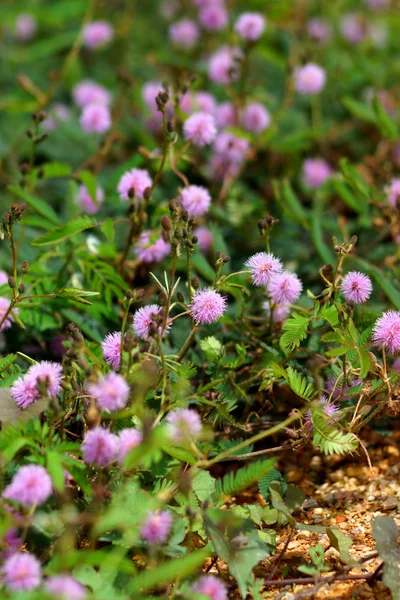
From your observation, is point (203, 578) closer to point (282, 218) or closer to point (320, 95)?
point (282, 218)

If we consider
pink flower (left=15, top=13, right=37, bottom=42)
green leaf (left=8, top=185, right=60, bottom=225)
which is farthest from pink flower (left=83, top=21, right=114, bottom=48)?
green leaf (left=8, top=185, right=60, bottom=225)

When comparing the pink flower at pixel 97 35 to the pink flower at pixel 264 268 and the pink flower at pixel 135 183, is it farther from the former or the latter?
the pink flower at pixel 264 268

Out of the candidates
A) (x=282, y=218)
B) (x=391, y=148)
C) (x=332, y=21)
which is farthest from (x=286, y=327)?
(x=332, y=21)

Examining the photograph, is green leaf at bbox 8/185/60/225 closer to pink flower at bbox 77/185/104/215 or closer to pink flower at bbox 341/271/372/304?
pink flower at bbox 77/185/104/215

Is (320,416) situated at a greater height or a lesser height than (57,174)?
lesser

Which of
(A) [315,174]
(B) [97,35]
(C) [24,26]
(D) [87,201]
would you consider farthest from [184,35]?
(D) [87,201]

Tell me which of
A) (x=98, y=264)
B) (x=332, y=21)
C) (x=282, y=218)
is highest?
(x=332, y=21)

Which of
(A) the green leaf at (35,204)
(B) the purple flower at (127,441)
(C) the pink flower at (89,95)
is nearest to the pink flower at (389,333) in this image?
(B) the purple flower at (127,441)
